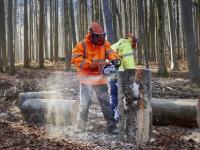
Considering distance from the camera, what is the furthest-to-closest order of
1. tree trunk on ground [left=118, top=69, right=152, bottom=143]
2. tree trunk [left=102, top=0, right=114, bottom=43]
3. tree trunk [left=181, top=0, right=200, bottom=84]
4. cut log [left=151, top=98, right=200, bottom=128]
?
tree trunk [left=181, top=0, right=200, bottom=84] → tree trunk [left=102, top=0, right=114, bottom=43] → cut log [left=151, top=98, right=200, bottom=128] → tree trunk on ground [left=118, top=69, right=152, bottom=143]

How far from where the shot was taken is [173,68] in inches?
906

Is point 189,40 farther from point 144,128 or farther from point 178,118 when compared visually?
point 144,128

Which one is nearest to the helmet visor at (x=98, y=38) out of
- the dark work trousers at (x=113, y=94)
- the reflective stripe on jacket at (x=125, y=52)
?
the reflective stripe on jacket at (x=125, y=52)

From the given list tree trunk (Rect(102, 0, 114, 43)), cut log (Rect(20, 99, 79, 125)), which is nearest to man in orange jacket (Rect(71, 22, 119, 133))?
cut log (Rect(20, 99, 79, 125))

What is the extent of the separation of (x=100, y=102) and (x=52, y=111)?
4.05 ft

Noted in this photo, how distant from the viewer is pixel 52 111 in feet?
27.3

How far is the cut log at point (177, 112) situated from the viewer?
7969 mm

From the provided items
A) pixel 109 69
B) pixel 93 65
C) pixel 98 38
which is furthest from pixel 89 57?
pixel 109 69

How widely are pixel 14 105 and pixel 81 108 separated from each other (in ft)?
12.3

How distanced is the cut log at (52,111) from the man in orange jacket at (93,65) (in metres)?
0.60

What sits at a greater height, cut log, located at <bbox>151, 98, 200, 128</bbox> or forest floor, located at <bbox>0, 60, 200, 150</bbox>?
cut log, located at <bbox>151, 98, 200, 128</bbox>

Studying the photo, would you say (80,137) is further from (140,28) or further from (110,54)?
(140,28)

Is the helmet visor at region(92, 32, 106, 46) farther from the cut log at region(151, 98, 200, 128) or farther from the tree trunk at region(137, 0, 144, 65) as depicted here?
the tree trunk at region(137, 0, 144, 65)

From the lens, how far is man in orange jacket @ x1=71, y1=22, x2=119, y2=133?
7.27 m
